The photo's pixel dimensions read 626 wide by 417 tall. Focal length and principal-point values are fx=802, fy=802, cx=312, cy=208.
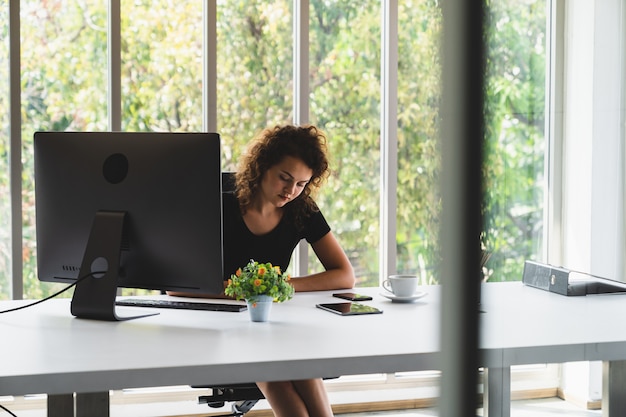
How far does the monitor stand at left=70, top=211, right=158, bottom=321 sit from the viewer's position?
199cm

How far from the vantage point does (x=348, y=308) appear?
2135 millimetres

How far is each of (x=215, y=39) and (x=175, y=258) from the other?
1.65 m

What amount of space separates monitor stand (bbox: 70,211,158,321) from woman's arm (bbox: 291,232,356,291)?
605 millimetres

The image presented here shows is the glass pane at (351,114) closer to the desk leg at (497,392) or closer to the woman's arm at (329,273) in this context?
the woman's arm at (329,273)

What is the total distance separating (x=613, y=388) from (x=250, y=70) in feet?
10.2

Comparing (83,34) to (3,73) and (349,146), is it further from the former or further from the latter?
(349,146)

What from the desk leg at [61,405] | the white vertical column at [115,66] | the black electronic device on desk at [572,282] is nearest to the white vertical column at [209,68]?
the white vertical column at [115,66]

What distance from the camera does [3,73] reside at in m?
3.20

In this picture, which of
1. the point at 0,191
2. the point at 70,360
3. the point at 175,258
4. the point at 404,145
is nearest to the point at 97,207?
the point at 175,258

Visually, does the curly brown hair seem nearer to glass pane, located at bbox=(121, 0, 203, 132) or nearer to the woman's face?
the woman's face

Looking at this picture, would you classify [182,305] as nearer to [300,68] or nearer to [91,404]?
[91,404]

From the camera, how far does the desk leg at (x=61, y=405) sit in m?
1.90

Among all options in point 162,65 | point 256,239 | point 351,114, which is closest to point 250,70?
point 162,65

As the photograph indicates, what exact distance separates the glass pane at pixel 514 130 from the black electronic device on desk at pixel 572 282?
2 cm
